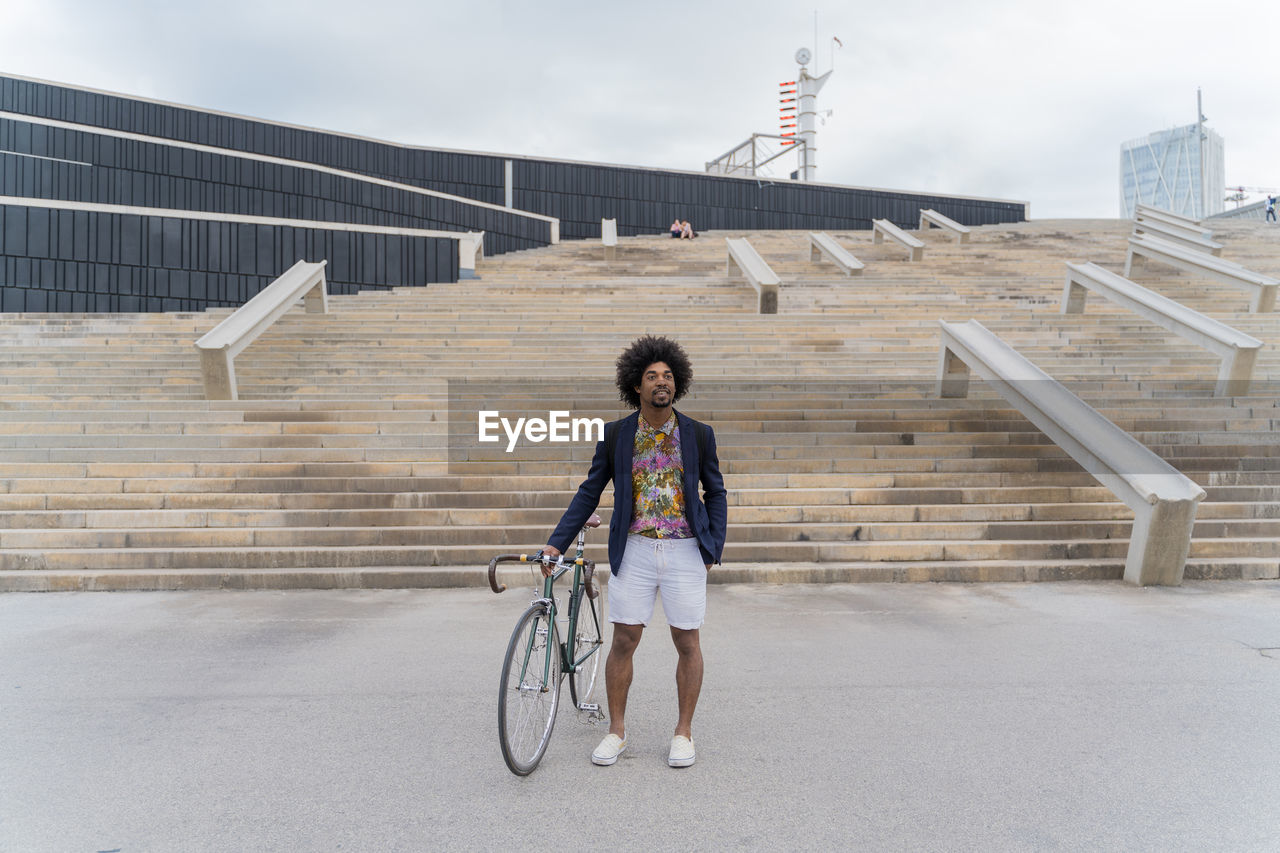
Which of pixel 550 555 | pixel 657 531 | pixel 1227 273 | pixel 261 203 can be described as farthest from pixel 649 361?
pixel 261 203

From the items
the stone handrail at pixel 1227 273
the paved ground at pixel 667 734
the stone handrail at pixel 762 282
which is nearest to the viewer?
the paved ground at pixel 667 734

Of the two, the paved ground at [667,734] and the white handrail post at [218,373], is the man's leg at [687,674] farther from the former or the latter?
the white handrail post at [218,373]

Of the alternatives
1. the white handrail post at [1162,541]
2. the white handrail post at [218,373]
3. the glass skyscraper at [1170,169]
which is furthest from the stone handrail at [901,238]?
the glass skyscraper at [1170,169]

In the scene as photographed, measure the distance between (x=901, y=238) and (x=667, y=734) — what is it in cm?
1846

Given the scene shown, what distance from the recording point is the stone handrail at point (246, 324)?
930 centimetres

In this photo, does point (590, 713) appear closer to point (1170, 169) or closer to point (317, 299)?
point (317, 299)

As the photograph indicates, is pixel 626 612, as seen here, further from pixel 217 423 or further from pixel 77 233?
pixel 77 233

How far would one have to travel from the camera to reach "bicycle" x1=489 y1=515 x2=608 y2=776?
10.7 ft

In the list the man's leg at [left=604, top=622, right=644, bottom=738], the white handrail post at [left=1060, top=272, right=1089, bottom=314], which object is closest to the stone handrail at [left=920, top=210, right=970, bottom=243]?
the white handrail post at [left=1060, top=272, right=1089, bottom=314]

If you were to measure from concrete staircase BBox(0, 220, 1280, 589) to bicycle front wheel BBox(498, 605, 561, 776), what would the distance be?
3.22m

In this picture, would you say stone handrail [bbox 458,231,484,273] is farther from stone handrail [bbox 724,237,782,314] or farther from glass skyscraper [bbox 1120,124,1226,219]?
glass skyscraper [bbox 1120,124,1226,219]

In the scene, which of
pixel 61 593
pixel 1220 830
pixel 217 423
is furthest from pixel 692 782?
pixel 217 423

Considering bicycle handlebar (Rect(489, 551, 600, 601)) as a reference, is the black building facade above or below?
above

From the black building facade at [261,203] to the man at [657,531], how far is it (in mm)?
14149
